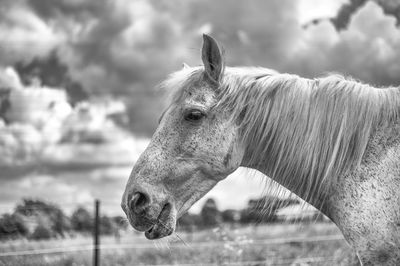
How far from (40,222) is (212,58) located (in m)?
6.58

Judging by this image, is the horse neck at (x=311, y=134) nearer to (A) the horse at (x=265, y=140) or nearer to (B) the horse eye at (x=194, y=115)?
(A) the horse at (x=265, y=140)

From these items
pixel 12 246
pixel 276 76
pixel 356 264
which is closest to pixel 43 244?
pixel 12 246

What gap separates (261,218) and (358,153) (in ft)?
2.81

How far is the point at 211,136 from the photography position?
283 cm

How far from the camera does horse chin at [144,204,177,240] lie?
281 cm

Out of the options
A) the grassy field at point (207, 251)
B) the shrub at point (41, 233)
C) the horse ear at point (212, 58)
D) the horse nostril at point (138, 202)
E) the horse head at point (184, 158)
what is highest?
the horse ear at point (212, 58)

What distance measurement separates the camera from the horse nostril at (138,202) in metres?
2.74

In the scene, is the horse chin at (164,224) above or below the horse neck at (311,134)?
below

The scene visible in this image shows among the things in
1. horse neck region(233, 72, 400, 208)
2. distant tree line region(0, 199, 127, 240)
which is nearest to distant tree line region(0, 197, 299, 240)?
distant tree line region(0, 199, 127, 240)

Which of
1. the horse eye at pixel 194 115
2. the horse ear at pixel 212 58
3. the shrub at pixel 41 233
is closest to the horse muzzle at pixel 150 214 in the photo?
Result: the horse eye at pixel 194 115

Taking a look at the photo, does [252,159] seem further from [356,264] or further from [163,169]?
[356,264]

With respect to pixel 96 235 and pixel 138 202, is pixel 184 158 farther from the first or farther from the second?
pixel 96 235

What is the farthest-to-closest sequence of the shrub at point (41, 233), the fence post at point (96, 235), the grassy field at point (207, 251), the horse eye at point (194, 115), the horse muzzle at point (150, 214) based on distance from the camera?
the shrub at point (41, 233)
the grassy field at point (207, 251)
the fence post at point (96, 235)
the horse eye at point (194, 115)
the horse muzzle at point (150, 214)

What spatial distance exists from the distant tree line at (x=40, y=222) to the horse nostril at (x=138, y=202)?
434 centimetres
